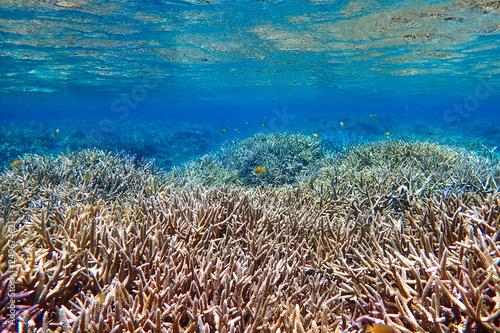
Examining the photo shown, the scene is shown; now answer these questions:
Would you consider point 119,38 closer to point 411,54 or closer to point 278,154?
point 278,154

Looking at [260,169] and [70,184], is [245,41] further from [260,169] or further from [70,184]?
[70,184]

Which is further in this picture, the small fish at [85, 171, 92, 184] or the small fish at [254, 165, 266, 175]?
the small fish at [254, 165, 266, 175]

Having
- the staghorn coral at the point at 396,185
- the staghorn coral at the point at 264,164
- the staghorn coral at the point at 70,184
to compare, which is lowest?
the staghorn coral at the point at 264,164

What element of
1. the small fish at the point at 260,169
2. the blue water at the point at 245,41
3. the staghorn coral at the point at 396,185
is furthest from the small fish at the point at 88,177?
the blue water at the point at 245,41

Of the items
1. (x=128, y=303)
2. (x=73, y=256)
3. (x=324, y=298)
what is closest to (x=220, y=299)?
(x=128, y=303)

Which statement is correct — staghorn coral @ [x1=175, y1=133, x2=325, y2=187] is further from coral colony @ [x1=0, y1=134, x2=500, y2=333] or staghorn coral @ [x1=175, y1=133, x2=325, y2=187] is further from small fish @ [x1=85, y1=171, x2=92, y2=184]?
coral colony @ [x1=0, y1=134, x2=500, y2=333]

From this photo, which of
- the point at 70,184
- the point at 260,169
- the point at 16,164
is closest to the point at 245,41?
the point at 260,169

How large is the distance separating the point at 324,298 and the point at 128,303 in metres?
1.90

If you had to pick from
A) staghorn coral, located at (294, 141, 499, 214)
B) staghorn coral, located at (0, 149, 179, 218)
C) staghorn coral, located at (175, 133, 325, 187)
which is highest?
staghorn coral, located at (294, 141, 499, 214)

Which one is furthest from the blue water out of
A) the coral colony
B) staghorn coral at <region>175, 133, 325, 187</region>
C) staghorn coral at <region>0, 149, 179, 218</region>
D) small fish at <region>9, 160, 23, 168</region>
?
the coral colony

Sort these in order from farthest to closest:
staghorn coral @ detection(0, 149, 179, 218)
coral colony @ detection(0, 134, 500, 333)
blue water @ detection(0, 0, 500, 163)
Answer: blue water @ detection(0, 0, 500, 163) → staghorn coral @ detection(0, 149, 179, 218) → coral colony @ detection(0, 134, 500, 333)

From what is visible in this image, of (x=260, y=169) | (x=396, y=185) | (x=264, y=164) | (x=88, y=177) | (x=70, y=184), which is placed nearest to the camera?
(x=396, y=185)

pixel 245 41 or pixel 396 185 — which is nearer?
pixel 396 185

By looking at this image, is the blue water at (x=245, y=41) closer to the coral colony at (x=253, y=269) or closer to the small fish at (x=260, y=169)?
the small fish at (x=260, y=169)
